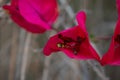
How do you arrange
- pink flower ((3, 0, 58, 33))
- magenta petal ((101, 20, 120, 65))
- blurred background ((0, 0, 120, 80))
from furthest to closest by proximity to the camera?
blurred background ((0, 0, 120, 80)) < pink flower ((3, 0, 58, 33)) < magenta petal ((101, 20, 120, 65))

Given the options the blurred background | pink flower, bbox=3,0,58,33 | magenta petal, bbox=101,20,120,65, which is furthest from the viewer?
the blurred background

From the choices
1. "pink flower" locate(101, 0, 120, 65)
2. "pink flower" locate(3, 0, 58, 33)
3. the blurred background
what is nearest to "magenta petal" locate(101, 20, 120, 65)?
"pink flower" locate(101, 0, 120, 65)

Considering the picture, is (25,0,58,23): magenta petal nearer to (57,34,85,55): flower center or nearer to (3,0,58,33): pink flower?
(3,0,58,33): pink flower

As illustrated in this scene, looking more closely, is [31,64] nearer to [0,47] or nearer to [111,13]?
[0,47]

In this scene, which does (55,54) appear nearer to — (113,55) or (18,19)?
(18,19)

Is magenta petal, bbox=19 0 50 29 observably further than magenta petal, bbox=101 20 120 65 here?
Yes

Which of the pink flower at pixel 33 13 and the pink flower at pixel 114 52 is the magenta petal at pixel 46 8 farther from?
the pink flower at pixel 114 52

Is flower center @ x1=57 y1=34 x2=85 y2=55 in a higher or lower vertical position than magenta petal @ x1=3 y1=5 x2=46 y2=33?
lower

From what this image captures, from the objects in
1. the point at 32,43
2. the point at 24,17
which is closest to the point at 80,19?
the point at 24,17
